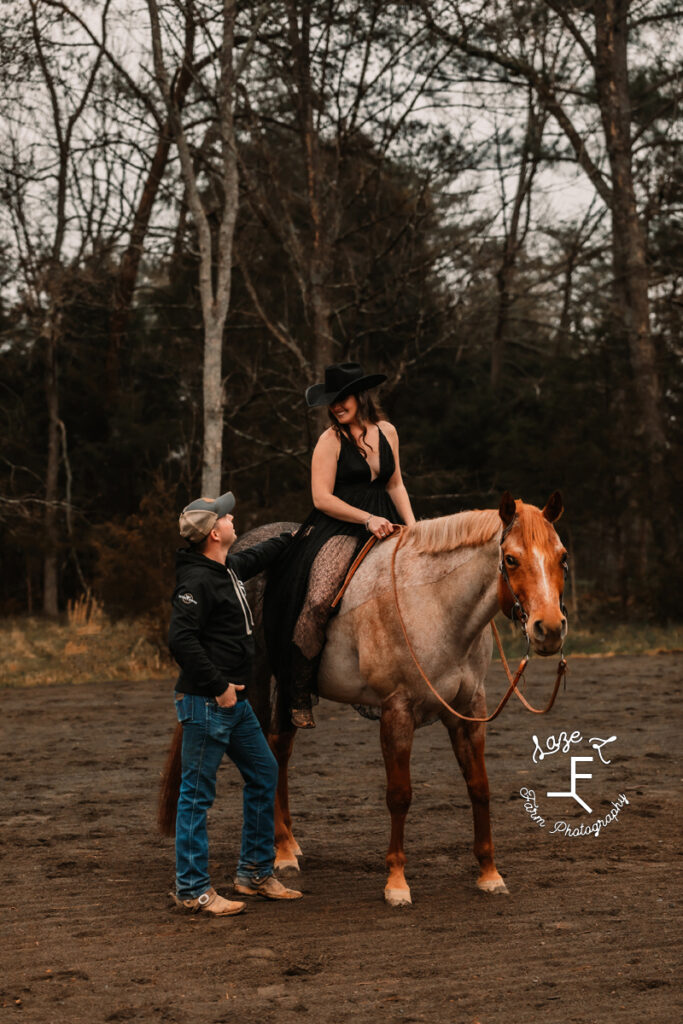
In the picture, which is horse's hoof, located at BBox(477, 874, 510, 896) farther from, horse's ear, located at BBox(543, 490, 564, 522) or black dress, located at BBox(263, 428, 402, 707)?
horse's ear, located at BBox(543, 490, 564, 522)

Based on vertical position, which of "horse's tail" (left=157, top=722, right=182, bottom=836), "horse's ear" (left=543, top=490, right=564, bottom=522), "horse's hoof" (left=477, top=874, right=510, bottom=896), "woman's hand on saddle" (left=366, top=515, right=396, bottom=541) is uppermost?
"horse's ear" (left=543, top=490, right=564, bottom=522)

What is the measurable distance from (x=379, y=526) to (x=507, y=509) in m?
0.99

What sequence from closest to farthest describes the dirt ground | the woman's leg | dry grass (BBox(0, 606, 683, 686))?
the dirt ground
the woman's leg
dry grass (BBox(0, 606, 683, 686))

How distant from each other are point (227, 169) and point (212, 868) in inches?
426

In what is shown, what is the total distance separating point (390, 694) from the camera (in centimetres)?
508

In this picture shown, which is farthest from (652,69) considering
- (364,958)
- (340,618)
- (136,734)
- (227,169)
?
(364,958)

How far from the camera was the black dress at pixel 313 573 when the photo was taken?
535cm

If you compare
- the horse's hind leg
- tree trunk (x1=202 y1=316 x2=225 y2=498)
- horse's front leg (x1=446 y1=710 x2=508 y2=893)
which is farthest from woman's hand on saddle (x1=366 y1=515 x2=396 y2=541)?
tree trunk (x1=202 y1=316 x2=225 y2=498)

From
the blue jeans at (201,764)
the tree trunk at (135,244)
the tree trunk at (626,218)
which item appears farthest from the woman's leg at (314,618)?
the tree trunk at (626,218)

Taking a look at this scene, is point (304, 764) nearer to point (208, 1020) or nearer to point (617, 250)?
point (208, 1020)

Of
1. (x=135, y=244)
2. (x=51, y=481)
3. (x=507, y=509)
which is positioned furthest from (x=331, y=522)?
(x=51, y=481)

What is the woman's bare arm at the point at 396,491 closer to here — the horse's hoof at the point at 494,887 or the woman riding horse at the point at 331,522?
the woman riding horse at the point at 331,522

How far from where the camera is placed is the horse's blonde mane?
4859 mm

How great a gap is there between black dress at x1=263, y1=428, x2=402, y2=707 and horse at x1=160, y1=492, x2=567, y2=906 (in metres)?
0.11
